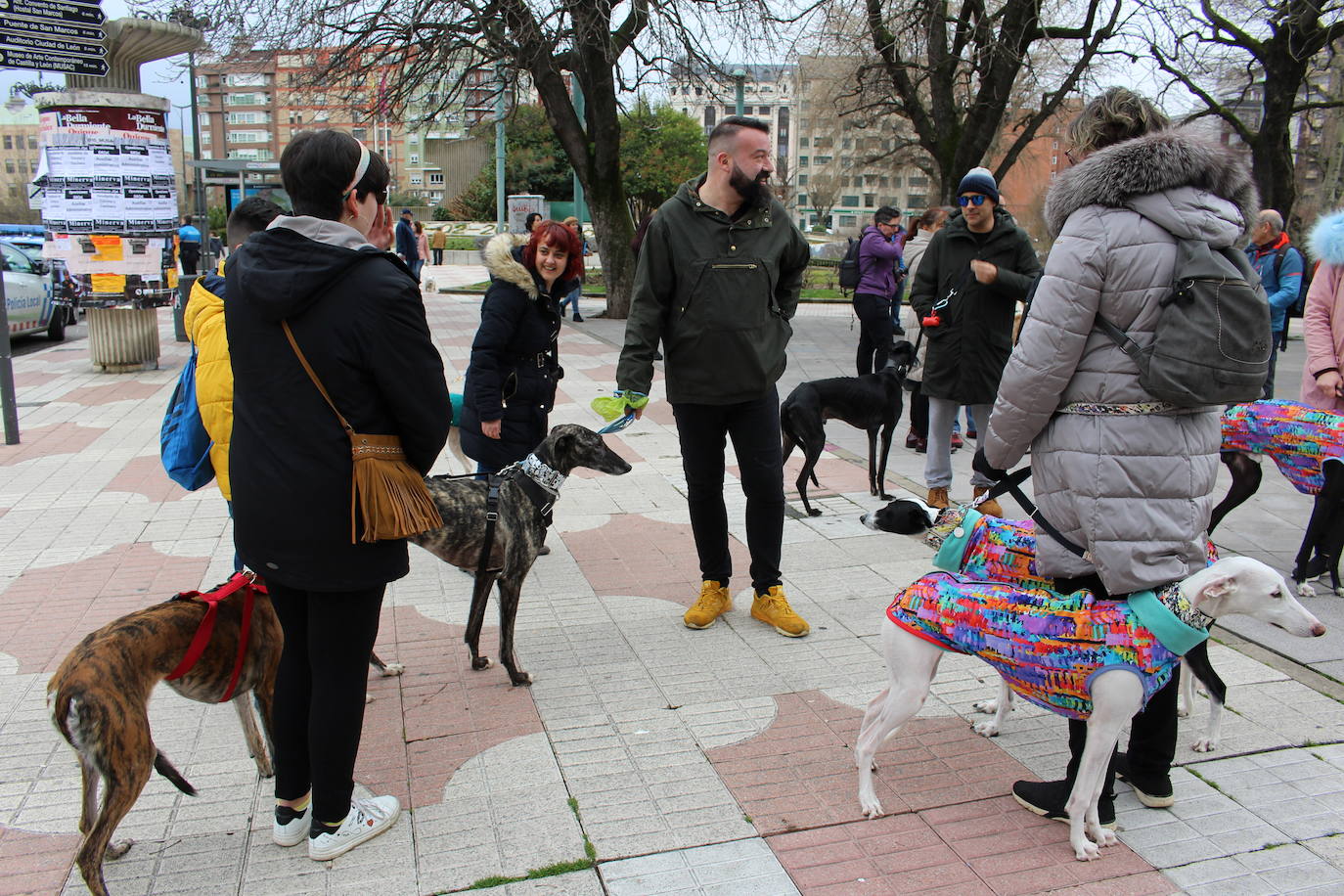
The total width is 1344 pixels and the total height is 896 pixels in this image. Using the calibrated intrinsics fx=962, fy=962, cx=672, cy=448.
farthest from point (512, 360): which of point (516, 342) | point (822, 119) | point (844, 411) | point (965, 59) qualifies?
point (822, 119)

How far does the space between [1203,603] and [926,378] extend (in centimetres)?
336

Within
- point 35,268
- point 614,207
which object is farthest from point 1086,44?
point 35,268

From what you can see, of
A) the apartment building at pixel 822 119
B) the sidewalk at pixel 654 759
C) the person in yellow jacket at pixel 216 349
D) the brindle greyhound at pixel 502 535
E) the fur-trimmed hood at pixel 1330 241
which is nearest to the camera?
the sidewalk at pixel 654 759

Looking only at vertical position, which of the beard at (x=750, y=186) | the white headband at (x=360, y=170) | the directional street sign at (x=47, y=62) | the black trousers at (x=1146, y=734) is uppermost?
the directional street sign at (x=47, y=62)

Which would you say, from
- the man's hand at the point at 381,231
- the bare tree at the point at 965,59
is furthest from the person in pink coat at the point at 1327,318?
the bare tree at the point at 965,59

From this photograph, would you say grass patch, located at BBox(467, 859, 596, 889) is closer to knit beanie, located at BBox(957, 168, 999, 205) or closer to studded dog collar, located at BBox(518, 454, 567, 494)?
studded dog collar, located at BBox(518, 454, 567, 494)

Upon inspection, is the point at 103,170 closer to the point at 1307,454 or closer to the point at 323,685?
the point at 323,685

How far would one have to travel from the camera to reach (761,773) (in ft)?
10.5

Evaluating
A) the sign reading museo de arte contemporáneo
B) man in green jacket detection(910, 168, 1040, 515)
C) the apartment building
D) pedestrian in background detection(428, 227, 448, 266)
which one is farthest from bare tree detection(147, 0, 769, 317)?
pedestrian in background detection(428, 227, 448, 266)

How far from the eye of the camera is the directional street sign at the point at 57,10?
8.16 metres

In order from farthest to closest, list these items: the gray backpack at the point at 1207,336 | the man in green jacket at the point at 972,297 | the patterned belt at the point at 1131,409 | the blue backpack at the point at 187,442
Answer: the man in green jacket at the point at 972,297, the blue backpack at the point at 187,442, the patterned belt at the point at 1131,409, the gray backpack at the point at 1207,336

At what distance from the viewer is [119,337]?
11.6 meters

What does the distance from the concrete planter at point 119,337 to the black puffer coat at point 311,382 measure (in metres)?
10.7

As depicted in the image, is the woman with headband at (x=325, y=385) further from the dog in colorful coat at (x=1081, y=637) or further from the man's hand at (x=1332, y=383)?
the man's hand at (x=1332, y=383)
